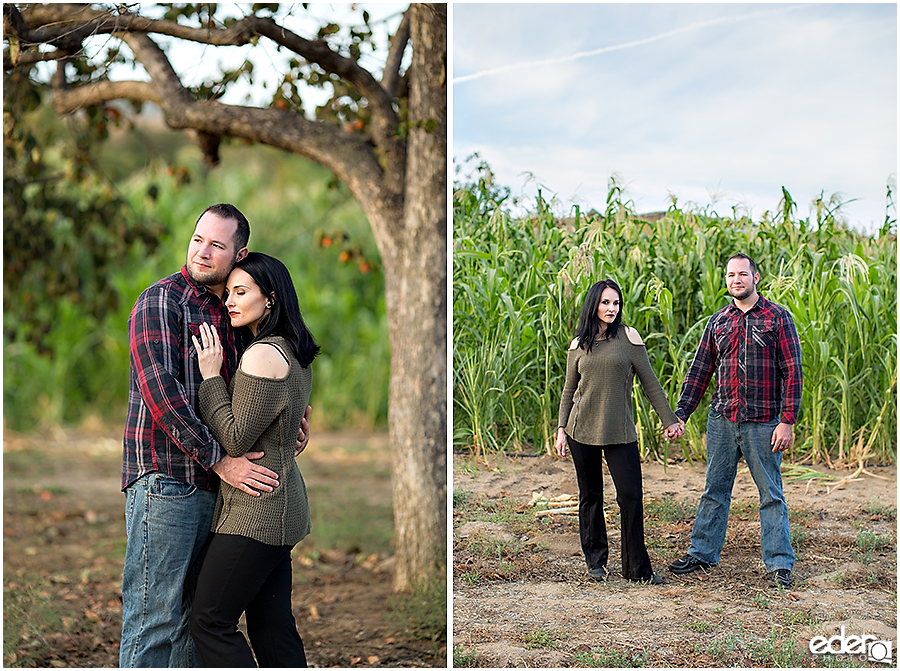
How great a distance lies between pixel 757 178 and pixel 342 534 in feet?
11.6

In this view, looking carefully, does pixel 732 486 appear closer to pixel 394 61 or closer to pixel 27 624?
pixel 394 61

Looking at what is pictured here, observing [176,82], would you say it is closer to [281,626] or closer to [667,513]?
[281,626]

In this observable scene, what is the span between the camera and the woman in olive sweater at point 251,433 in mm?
2154

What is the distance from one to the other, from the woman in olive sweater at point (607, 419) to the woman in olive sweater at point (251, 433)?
0.99 m

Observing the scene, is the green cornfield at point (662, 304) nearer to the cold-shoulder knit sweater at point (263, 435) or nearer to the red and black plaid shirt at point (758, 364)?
the red and black plaid shirt at point (758, 364)

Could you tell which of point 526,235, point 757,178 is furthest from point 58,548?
point 757,178

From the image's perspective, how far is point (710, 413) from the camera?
2.77 m

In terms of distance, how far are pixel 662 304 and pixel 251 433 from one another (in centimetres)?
152

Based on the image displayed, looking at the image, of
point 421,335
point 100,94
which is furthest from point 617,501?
point 100,94

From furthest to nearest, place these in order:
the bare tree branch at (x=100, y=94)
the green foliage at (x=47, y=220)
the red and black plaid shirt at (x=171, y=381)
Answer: the green foliage at (x=47, y=220), the bare tree branch at (x=100, y=94), the red and black plaid shirt at (x=171, y=381)

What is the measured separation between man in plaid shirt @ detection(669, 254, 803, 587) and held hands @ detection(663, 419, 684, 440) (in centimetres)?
4

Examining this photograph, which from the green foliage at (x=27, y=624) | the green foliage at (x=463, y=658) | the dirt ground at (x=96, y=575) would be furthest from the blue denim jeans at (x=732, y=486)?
the green foliage at (x=27, y=624)

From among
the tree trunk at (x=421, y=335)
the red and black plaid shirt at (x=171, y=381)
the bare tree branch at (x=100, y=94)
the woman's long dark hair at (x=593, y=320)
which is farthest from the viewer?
the bare tree branch at (x=100, y=94)

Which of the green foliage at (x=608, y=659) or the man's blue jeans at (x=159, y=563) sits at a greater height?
the man's blue jeans at (x=159, y=563)
